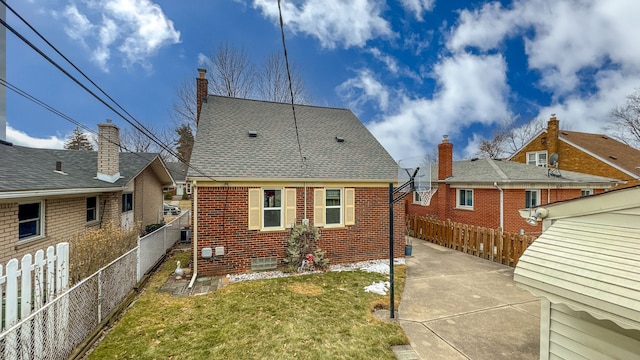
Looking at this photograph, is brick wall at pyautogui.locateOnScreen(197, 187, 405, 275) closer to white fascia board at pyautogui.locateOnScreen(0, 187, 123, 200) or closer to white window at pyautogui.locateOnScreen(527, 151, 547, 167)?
white fascia board at pyautogui.locateOnScreen(0, 187, 123, 200)

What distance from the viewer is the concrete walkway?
442cm

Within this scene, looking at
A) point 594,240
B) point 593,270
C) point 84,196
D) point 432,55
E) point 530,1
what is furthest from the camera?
point 432,55

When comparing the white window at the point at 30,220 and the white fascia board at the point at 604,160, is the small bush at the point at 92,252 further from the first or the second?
the white fascia board at the point at 604,160

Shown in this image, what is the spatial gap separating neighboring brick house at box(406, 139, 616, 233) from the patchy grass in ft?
27.9

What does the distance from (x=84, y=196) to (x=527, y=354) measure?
512 inches

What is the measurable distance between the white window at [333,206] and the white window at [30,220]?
841 cm

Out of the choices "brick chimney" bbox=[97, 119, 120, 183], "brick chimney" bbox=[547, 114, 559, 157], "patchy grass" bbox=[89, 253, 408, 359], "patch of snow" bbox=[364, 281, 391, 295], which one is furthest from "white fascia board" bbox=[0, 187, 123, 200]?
"brick chimney" bbox=[547, 114, 559, 157]

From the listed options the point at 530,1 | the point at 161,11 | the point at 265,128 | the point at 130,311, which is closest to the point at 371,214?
the point at 265,128

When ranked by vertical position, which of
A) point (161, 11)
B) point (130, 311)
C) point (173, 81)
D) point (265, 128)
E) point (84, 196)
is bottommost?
point (130, 311)

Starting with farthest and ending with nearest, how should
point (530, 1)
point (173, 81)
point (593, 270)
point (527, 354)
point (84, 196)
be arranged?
point (173, 81)
point (530, 1)
point (84, 196)
point (527, 354)
point (593, 270)

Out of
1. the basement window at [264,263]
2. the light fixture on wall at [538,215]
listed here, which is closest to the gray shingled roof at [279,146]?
the basement window at [264,263]

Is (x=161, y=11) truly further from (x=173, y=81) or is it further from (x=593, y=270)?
(x=173, y=81)

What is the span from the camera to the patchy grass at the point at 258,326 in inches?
170

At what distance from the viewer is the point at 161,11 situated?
5.99 meters
